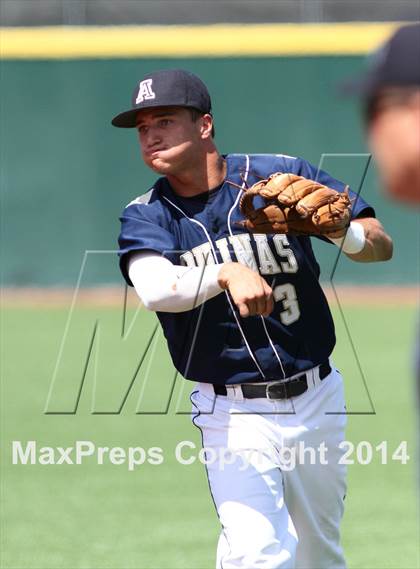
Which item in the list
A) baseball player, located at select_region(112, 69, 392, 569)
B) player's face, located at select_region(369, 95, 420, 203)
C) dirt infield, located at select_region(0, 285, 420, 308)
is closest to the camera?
player's face, located at select_region(369, 95, 420, 203)

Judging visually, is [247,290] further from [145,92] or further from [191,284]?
[145,92]

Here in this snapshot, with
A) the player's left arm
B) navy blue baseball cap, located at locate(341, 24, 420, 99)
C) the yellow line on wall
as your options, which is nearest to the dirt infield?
the yellow line on wall

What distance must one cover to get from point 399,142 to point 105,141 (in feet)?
38.1

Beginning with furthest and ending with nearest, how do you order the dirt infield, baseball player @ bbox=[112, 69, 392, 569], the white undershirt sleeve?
the dirt infield < baseball player @ bbox=[112, 69, 392, 569] < the white undershirt sleeve

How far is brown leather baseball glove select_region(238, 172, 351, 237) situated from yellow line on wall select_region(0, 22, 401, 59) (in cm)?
954

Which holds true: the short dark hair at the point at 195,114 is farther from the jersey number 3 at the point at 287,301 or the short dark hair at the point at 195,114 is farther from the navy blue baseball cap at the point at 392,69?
the navy blue baseball cap at the point at 392,69

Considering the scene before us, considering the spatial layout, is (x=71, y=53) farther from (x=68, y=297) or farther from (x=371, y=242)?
(x=371, y=242)

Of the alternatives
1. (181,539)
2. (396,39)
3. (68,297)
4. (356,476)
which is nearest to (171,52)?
(68,297)

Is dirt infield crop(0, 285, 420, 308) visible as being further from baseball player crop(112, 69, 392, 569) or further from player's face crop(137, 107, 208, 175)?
player's face crop(137, 107, 208, 175)

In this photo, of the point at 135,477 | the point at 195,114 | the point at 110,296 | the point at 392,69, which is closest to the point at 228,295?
the point at 195,114

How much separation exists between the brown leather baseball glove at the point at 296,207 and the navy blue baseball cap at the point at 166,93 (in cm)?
35

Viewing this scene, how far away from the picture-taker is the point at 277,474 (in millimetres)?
3449

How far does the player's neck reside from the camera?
3.60m

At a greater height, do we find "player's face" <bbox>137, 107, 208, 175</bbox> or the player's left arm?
"player's face" <bbox>137, 107, 208, 175</bbox>
